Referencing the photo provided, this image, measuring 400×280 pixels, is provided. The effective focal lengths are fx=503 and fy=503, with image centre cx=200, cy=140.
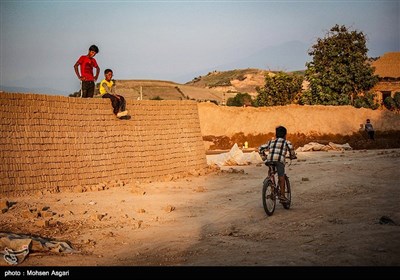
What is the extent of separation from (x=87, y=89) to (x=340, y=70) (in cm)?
2488

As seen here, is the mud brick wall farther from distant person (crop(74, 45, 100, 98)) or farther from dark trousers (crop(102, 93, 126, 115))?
distant person (crop(74, 45, 100, 98))

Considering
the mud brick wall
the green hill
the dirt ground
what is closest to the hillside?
the green hill

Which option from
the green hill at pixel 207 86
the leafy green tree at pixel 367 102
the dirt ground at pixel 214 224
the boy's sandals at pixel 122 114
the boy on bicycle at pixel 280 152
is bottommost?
the dirt ground at pixel 214 224

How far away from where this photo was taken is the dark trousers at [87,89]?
39.6ft

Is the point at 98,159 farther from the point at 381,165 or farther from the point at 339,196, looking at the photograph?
the point at 381,165

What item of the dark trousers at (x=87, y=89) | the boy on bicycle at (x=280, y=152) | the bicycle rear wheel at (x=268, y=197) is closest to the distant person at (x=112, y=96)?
the dark trousers at (x=87, y=89)

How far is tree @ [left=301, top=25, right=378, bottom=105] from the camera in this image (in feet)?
110

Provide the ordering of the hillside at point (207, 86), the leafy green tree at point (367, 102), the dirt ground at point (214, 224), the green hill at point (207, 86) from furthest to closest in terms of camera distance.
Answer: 1. the hillside at point (207, 86)
2. the green hill at point (207, 86)
3. the leafy green tree at point (367, 102)
4. the dirt ground at point (214, 224)

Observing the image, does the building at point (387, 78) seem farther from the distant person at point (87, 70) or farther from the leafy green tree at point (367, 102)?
the distant person at point (87, 70)

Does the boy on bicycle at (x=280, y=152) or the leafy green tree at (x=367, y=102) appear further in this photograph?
the leafy green tree at (x=367, y=102)

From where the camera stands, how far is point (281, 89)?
37.2 meters

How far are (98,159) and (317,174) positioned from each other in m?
5.50

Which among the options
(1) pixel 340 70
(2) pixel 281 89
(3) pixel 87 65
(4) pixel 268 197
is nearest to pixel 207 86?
(2) pixel 281 89
